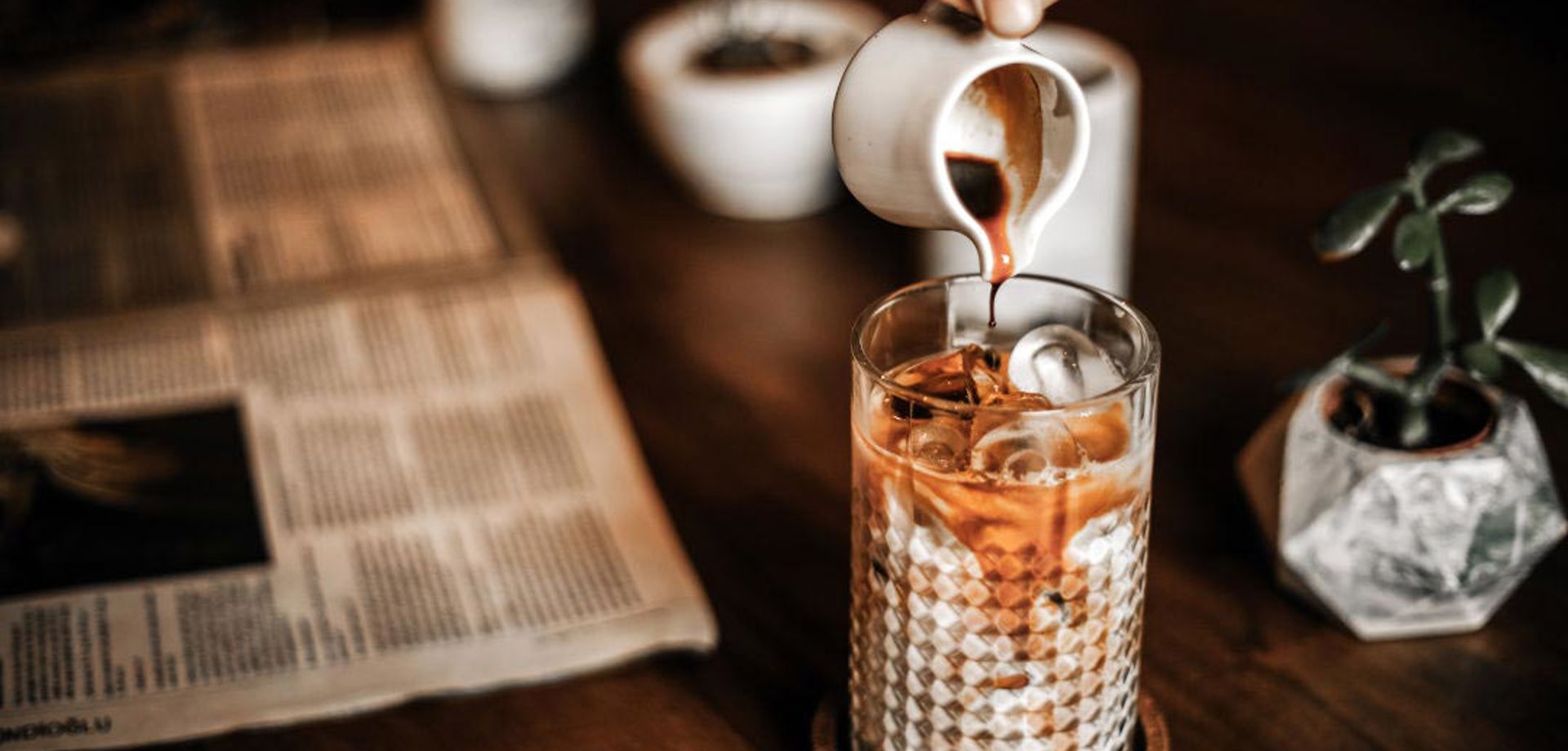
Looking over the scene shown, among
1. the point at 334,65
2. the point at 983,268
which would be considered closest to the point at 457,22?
the point at 334,65

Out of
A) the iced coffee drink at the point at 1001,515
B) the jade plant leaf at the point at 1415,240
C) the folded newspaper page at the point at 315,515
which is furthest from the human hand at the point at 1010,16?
the folded newspaper page at the point at 315,515

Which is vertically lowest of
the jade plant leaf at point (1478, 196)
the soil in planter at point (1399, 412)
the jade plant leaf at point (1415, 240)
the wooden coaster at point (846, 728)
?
the wooden coaster at point (846, 728)

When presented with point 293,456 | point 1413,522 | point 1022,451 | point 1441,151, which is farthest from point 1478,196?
point 293,456

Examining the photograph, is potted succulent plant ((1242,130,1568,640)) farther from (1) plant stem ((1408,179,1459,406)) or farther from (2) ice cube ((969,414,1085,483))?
(2) ice cube ((969,414,1085,483))

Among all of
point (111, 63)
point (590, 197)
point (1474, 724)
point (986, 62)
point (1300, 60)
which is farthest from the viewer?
point (111, 63)

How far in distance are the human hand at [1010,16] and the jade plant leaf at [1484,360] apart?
282 mm

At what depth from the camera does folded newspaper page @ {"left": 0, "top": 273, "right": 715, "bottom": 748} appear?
700mm

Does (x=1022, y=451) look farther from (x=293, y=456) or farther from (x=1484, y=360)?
(x=293, y=456)

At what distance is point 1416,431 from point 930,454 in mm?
279

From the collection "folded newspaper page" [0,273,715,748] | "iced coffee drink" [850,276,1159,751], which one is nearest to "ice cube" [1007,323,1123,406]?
"iced coffee drink" [850,276,1159,751]

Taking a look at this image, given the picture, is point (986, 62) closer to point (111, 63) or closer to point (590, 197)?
point (590, 197)

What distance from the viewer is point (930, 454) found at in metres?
0.53

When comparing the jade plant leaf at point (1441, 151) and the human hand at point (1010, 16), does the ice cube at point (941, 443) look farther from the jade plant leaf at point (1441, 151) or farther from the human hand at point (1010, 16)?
the jade plant leaf at point (1441, 151)

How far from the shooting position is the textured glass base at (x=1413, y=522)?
0.65m
